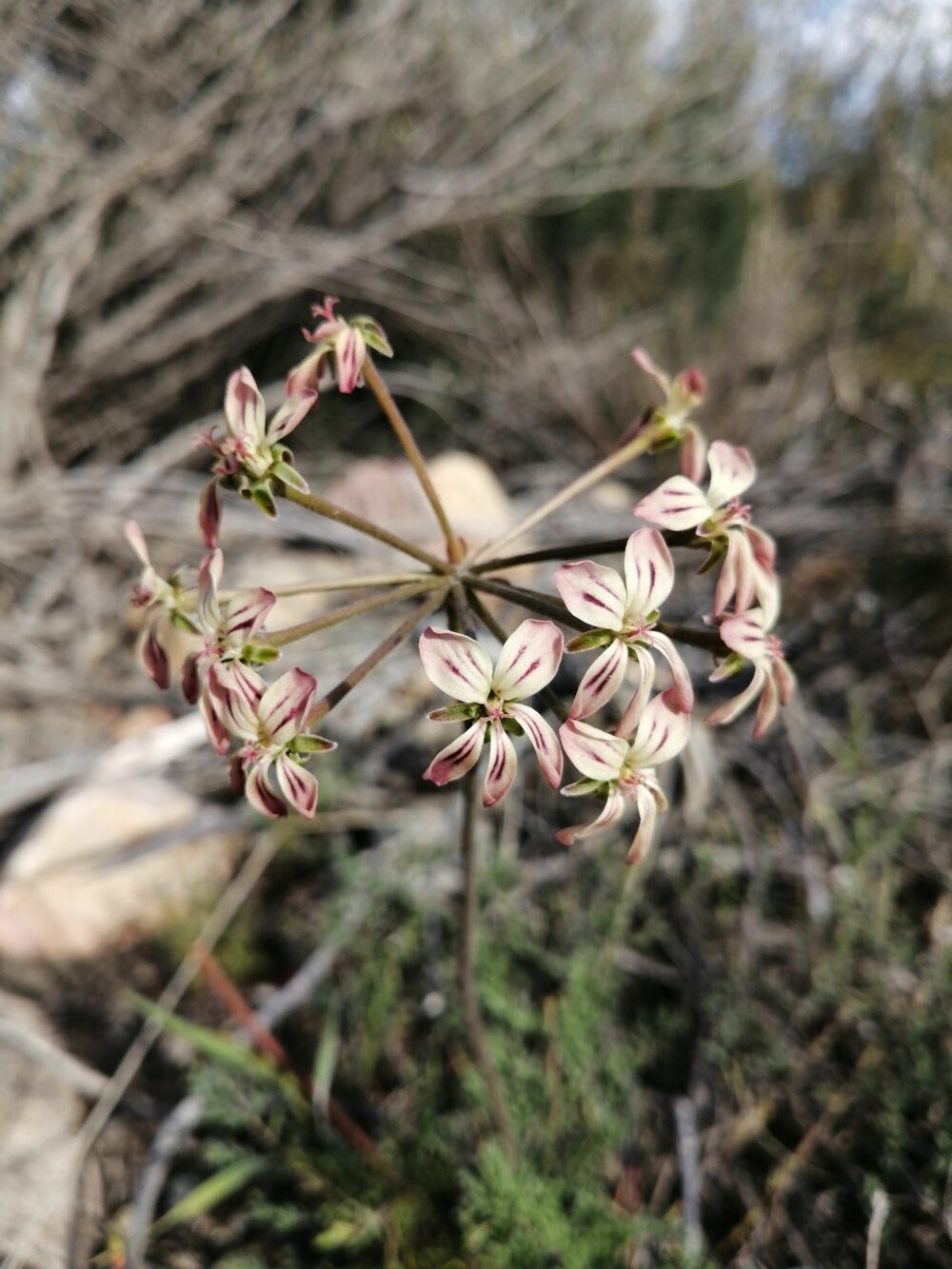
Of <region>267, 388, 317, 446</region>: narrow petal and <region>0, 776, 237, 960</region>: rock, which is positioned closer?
<region>267, 388, 317, 446</region>: narrow petal

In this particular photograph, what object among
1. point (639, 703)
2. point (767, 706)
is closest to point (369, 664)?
point (639, 703)

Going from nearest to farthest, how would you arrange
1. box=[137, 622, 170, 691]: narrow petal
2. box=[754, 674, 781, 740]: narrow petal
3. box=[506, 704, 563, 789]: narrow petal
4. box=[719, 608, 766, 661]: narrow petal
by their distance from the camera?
box=[506, 704, 563, 789]: narrow petal → box=[719, 608, 766, 661]: narrow petal → box=[754, 674, 781, 740]: narrow petal → box=[137, 622, 170, 691]: narrow petal

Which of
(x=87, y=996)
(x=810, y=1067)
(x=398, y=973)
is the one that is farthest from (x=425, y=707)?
(x=810, y=1067)

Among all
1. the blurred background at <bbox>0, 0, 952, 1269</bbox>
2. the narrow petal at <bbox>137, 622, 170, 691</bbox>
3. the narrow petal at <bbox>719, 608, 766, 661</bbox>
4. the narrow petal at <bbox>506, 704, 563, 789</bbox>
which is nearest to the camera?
the narrow petal at <bbox>506, 704, 563, 789</bbox>

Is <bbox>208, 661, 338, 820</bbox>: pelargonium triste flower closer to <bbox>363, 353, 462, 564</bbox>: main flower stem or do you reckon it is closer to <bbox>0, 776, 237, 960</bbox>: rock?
<bbox>363, 353, 462, 564</bbox>: main flower stem

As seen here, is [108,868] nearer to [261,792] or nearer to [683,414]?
[261,792]

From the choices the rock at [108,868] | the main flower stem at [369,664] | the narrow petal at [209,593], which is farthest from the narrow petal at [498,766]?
the rock at [108,868]

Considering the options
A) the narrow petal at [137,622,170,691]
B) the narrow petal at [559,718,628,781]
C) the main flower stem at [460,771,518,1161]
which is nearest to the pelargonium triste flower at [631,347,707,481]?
the narrow petal at [559,718,628,781]
